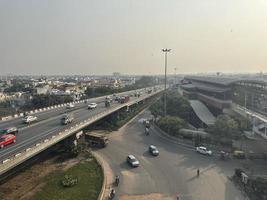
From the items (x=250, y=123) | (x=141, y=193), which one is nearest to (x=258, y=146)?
(x=250, y=123)

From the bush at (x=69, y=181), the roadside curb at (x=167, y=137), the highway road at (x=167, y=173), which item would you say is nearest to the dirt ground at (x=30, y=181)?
the bush at (x=69, y=181)

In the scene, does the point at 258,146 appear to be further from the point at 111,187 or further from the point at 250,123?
the point at 111,187

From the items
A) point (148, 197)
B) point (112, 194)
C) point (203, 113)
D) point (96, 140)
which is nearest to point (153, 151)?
point (96, 140)

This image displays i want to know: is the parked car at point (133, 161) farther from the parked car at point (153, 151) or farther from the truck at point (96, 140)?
the truck at point (96, 140)

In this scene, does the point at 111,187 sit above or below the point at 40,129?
below

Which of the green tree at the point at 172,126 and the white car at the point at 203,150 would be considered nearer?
the white car at the point at 203,150

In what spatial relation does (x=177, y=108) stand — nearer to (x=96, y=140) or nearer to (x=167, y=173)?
(x=96, y=140)
